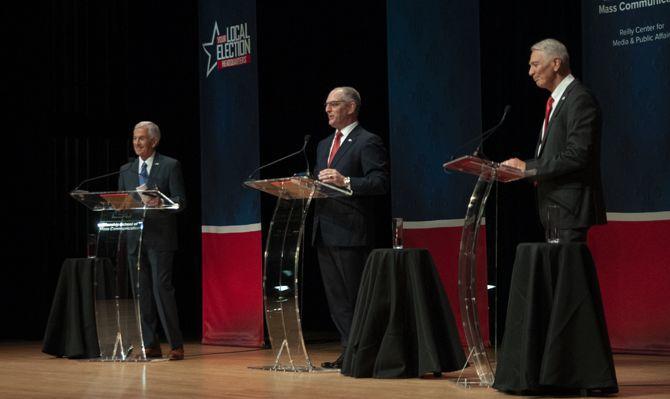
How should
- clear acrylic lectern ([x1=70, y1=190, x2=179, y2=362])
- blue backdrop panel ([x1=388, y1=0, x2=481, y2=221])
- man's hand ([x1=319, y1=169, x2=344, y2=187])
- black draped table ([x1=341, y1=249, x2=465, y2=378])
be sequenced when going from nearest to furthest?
black draped table ([x1=341, y1=249, x2=465, y2=378]) → man's hand ([x1=319, y1=169, x2=344, y2=187]) → clear acrylic lectern ([x1=70, y1=190, x2=179, y2=362]) → blue backdrop panel ([x1=388, y1=0, x2=481, y2=221])

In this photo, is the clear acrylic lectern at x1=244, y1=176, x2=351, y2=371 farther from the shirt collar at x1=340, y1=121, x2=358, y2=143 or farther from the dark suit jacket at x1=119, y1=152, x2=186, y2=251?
the dark suit jacket at x1=119, y1=152, x2=186, y2=251

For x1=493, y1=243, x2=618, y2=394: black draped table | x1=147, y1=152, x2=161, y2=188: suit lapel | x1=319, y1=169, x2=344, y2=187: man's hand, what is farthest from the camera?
x1=147, y1=152, x2=161, y2=188: suit lapel

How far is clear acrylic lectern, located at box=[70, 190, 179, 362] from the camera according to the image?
665 centimetres

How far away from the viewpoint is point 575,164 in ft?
15.1

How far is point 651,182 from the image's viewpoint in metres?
6.54

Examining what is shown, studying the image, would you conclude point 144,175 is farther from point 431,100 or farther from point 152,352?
point 431,100

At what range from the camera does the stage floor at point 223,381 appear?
187 inches

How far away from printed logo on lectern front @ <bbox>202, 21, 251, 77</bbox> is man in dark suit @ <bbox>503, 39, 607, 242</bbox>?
3558 millimetres

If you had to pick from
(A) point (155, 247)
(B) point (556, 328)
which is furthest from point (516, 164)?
(A) point (155, 247)

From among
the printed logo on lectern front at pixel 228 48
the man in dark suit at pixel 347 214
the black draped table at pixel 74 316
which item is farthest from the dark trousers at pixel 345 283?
the printed logo on lectern front at pixel 228 48

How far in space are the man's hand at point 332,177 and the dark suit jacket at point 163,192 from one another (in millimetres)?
1552

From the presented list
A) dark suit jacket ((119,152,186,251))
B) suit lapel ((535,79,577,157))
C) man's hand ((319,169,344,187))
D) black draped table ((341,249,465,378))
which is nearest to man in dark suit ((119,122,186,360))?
dark suit jacket ((119,152,186,251))

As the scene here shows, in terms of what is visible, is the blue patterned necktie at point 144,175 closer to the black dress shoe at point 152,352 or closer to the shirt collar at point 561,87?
the black dress shoe at point 152,352

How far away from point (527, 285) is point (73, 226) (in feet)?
18.4
